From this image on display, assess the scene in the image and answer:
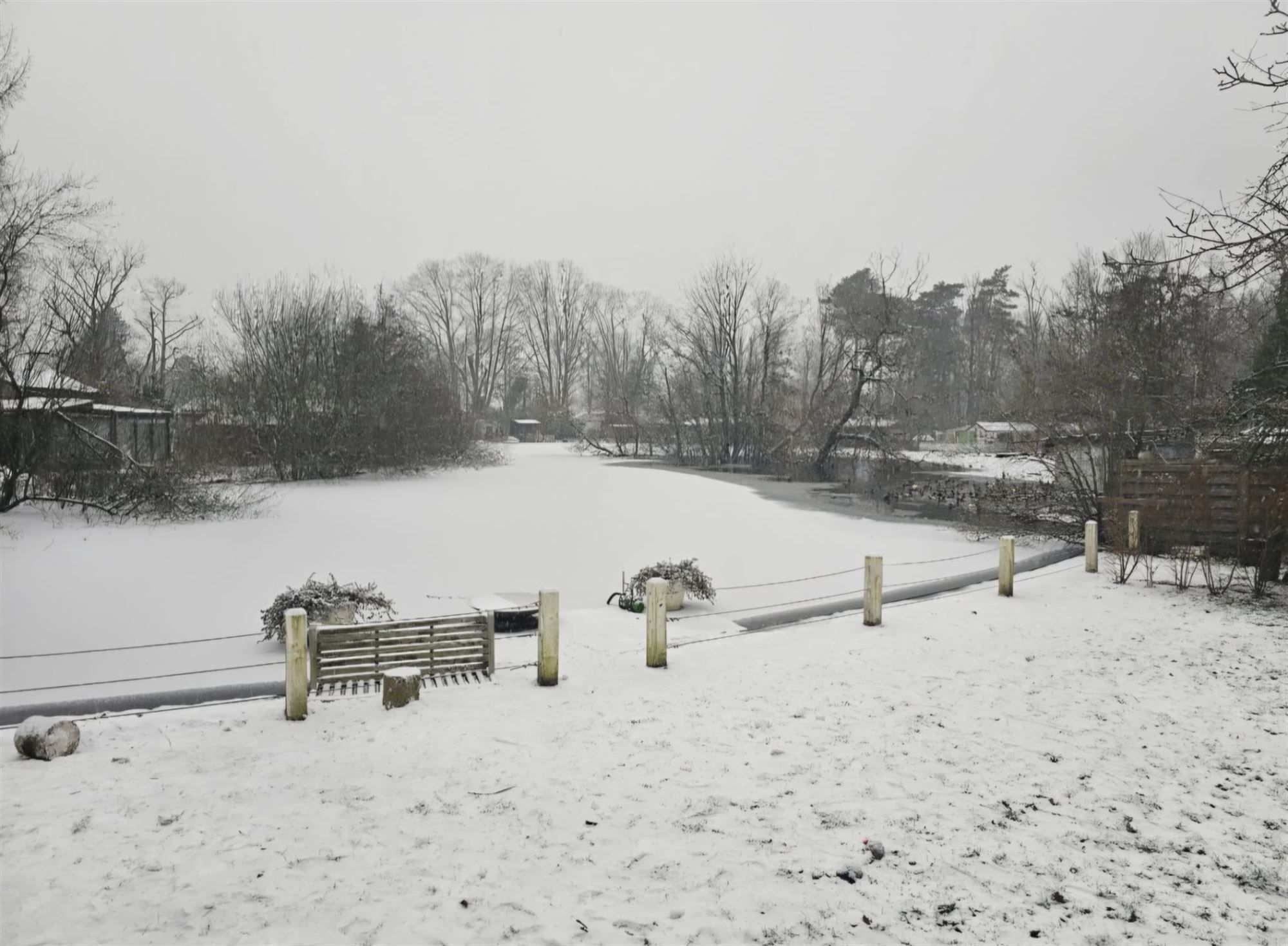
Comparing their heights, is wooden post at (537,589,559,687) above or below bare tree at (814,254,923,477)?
below

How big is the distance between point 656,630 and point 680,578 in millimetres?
3212

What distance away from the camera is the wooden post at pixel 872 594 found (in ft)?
29.6

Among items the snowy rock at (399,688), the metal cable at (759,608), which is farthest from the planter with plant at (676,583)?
the snowy rock at (399,688)

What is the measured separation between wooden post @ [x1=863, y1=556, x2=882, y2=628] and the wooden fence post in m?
2.70

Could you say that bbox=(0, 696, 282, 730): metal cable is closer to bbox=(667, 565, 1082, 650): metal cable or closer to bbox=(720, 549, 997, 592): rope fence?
bbox=(667, 565, 1082, 650): metal cable

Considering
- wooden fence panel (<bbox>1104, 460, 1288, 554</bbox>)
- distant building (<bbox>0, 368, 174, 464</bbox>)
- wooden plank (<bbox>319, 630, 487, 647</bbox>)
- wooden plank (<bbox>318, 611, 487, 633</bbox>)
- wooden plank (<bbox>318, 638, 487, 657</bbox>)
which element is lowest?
wooden plank (<bbox>318, 638, 487, 657</bbox>)

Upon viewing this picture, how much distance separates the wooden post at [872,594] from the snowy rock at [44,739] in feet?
25.4

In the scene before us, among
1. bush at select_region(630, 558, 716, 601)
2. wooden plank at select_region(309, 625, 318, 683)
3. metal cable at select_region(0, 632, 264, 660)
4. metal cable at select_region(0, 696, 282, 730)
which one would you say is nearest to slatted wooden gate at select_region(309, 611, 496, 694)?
wooden plank at select_region(309, 625, 318, 683)

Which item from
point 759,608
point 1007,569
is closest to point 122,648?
point 759,608

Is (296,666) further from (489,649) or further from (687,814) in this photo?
(687,814)

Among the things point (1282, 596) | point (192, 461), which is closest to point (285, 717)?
point (1282, 596)

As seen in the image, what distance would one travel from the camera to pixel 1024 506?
1870 cm

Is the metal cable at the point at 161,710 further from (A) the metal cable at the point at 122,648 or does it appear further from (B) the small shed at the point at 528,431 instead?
(B) the small shed at the point at 528,431

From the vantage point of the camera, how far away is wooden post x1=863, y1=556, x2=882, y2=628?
901cm
